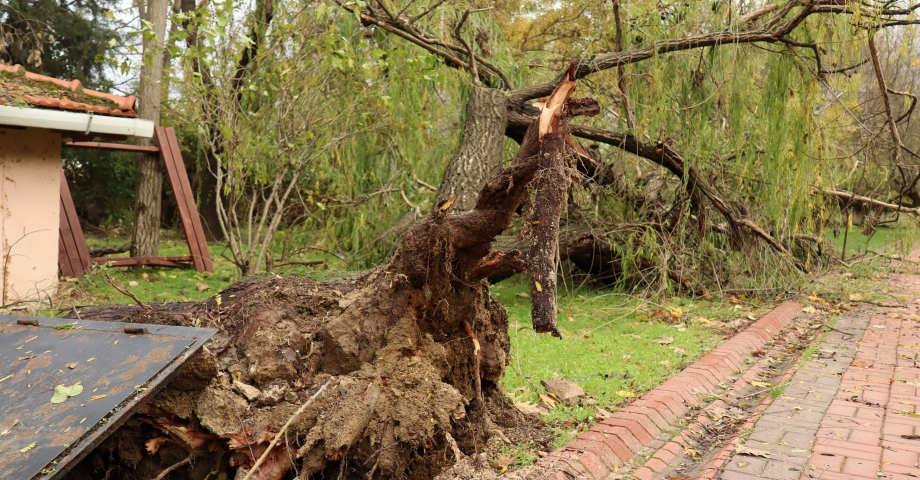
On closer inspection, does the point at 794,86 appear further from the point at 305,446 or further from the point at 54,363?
the point at 54,363

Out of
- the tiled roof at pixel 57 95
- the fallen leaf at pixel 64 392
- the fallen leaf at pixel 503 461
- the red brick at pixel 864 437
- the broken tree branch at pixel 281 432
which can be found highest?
the tiled roof at pixel 57 95

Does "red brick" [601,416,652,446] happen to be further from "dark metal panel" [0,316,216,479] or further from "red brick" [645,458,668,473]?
"dark metal panel" [0,316,216,479]

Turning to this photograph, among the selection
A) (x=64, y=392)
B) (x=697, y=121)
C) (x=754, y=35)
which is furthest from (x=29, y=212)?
(x=754, y=35)

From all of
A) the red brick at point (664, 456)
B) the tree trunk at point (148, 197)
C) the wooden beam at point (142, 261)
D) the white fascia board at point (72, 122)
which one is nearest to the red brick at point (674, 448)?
the red brick at point (664, 456)

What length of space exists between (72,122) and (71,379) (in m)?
4.79

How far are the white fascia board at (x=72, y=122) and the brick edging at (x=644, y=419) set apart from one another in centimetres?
555

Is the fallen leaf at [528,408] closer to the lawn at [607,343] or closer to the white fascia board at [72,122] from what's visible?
the lawn at [607,343]

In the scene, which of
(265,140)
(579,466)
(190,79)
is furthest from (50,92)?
(579,466)

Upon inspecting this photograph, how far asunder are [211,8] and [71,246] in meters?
4.00

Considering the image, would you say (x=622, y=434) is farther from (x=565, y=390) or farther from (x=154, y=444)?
(x=154, y=444)

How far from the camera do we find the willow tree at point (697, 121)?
8.24 m

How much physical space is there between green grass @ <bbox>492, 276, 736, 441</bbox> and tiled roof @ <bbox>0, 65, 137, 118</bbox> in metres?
4.70

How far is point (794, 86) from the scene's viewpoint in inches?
325

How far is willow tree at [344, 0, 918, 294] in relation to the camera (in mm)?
8242
